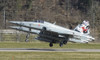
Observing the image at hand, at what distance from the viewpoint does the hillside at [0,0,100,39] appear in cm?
6363

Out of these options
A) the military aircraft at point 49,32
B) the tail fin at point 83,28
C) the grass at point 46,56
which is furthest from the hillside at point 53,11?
the grass at point 46,56

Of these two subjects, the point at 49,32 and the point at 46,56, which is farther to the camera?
the point at 49,32

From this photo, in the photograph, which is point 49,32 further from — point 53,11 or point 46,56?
point 53,11

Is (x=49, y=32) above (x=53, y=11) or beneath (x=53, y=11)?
beneath

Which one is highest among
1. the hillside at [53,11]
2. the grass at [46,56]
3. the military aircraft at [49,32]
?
the hillside at [53,11]

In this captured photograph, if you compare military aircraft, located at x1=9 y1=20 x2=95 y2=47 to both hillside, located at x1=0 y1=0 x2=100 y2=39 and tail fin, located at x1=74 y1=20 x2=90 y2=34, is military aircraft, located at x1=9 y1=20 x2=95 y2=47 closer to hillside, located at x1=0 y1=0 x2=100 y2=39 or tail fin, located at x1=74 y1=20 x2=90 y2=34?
tail fin, located at x1=74 y1=20 x2=90 y2=34

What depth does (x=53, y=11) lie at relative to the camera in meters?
70.5

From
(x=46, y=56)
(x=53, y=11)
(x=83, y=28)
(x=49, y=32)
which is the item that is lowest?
(x=46, y=56)

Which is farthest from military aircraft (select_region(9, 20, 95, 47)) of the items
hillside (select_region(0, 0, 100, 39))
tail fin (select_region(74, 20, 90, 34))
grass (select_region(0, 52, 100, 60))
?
hillside (select_region(0, 0, 100, 39))

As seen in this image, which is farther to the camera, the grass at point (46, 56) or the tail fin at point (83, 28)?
the tail fin at point (83, 28)

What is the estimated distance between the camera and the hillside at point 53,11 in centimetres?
6363

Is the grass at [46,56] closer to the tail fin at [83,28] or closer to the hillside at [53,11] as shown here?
the tail fin at [83,28]

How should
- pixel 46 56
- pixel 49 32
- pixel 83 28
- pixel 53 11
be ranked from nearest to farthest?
pixel 46 56 < pixel 49 32 < pixel 83 28 < pixel 53 11

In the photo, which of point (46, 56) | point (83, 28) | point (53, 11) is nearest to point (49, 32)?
point (83, 28)
